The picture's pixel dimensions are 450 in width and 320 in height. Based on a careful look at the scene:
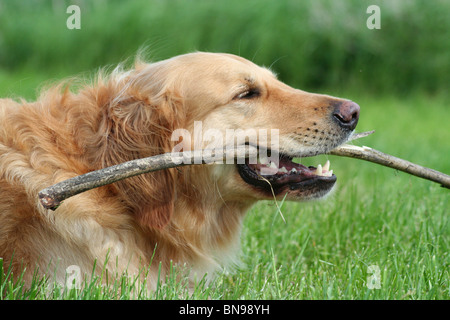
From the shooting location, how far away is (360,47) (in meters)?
10.1

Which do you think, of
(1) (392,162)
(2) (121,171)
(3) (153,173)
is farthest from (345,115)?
(2) (121,171)

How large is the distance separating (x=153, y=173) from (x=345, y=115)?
101 centimetres

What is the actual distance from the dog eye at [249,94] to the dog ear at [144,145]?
0.32m

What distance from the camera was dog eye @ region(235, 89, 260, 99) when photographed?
3.16 metres

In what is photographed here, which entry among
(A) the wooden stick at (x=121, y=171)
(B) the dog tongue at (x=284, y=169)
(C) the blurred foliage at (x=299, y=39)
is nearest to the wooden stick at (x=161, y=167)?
(A) the wooden stick at (x=121, y=171)

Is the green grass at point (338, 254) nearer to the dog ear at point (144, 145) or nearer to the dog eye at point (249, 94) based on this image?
the dog ear at point (144, 145)

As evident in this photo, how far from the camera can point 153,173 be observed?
9.68 ft

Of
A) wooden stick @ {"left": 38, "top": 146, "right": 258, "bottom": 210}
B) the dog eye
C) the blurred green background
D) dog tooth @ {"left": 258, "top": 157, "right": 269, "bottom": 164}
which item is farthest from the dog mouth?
the blurred green background

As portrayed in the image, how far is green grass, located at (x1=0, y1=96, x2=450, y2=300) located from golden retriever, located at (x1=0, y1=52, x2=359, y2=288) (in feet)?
0.54

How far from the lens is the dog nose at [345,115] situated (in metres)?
3.11

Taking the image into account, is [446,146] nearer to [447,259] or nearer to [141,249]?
[447,259]
